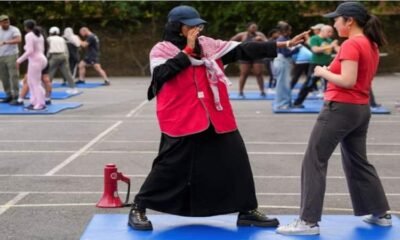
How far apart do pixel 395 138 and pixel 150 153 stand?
154 inches

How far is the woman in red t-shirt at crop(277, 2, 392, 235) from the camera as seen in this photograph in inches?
214

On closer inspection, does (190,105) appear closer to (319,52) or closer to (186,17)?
(186,17)

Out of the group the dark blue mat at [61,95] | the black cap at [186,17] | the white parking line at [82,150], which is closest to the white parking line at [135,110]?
the white parking line at [82,150]

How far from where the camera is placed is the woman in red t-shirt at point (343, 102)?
5441 millimetres

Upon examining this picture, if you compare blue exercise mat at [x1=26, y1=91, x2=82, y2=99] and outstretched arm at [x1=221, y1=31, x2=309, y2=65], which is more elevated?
outstretched arm at [x1=221, y1=31, x2=309, y2=65]

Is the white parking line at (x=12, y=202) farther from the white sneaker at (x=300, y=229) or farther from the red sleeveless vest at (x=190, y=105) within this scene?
the white sneaker at (x=300, y=229)

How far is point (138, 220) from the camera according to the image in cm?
592

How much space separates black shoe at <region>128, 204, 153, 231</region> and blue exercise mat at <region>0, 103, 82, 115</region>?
919 centimetres

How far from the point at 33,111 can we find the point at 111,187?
860cm

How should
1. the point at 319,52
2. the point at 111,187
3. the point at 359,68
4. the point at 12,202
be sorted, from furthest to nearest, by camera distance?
the point at 319,52 → the point at 12,202 → the point at 111,187 → the point at 359,68

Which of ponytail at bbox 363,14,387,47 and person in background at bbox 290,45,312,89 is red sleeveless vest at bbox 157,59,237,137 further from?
person in background at bbox 290,45,312,89

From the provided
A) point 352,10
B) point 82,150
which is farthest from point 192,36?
point 82,150

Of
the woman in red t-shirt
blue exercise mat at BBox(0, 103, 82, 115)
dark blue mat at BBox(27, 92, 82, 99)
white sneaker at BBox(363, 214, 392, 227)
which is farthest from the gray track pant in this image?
dark blue mat at BBox(27, 92, 82, 99)

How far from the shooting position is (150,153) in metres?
10.1
